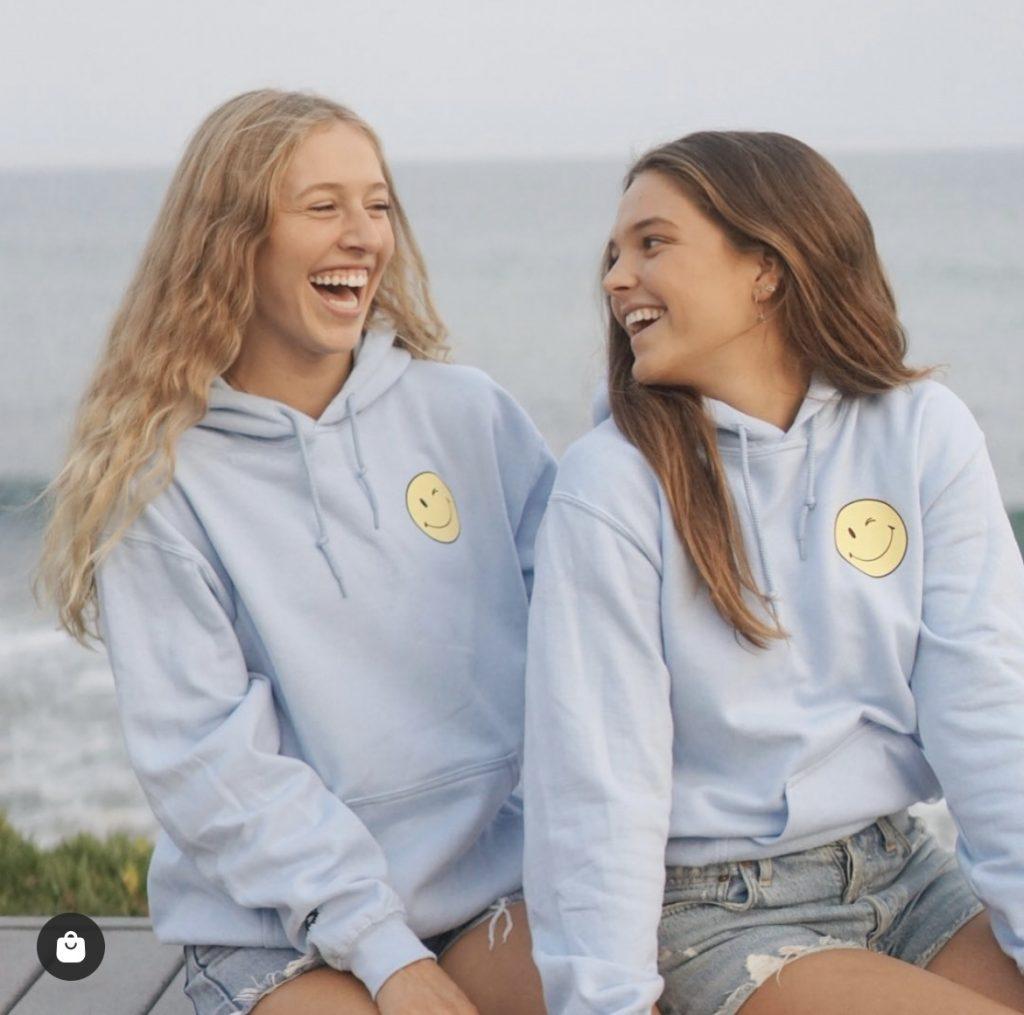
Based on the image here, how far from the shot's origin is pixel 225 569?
1.91m

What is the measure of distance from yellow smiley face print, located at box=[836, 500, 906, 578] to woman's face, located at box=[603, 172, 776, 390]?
8.9 inches

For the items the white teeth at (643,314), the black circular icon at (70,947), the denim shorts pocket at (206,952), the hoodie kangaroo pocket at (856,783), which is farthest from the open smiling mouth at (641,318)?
the black circular icon at (70,947)

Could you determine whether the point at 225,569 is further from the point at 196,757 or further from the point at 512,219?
the point at 512,219

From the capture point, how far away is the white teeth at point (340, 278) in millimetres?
1970

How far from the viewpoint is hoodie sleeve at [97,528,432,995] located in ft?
5.92

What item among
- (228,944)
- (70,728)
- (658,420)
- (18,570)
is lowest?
(70,728)

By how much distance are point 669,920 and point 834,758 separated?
0.81 feet

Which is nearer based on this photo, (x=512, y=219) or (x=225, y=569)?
(x=225, y=569)

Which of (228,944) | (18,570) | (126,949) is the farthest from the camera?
(18,570)

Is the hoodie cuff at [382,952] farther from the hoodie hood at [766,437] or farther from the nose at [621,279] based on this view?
the nose at [621,279]

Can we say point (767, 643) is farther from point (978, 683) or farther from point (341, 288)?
point (341, 288)

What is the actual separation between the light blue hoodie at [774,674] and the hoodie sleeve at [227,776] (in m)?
0.22

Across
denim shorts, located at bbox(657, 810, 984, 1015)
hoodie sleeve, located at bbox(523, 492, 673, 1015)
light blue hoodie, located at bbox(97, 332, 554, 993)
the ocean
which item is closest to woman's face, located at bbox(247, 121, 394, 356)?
light blue hoodie, located at bbox(97, 332, 554, 993)

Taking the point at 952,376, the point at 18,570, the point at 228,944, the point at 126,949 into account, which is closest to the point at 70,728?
the point at 18,570
